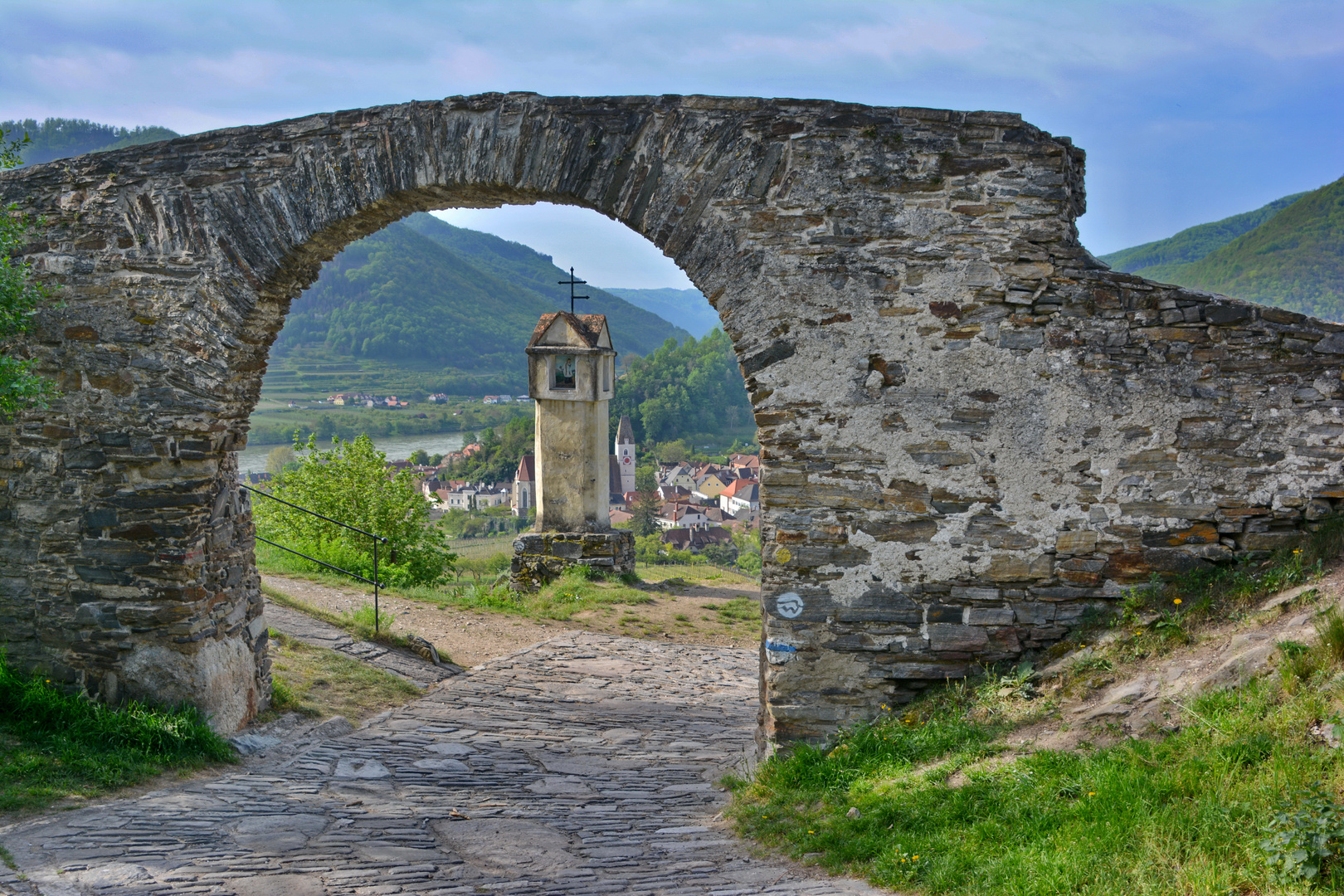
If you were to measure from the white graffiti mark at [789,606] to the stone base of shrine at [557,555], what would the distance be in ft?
28.1

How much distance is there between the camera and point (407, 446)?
7162 cm

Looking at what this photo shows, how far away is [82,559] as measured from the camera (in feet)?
17.4

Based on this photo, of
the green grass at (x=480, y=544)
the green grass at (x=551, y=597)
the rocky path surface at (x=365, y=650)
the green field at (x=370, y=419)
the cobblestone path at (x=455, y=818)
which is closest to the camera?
the cobblestone path at (x=455, y=818)

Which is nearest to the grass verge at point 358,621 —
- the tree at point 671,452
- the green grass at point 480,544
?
the green grass at point 480,544

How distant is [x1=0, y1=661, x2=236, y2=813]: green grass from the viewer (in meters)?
4.59

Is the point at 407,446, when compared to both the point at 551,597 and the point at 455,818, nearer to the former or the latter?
the point at 551,597

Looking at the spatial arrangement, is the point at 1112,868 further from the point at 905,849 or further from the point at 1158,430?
the point at 1158,430

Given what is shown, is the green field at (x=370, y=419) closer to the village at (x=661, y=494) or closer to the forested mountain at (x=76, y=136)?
the village at (x=661, y=494)

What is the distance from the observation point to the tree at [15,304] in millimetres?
4863

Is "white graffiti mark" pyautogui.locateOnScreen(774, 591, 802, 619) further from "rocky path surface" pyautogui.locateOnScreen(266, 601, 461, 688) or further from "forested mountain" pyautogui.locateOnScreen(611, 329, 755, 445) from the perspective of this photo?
"forested mountain" pyautogui.locateOnScreen(611, 329, 755, 445)

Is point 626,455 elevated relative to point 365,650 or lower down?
elevated

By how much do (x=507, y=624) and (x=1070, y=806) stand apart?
8.13 meters

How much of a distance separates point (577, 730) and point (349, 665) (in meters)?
2.37

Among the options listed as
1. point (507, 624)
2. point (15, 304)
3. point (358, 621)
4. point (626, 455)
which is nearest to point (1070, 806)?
point (15, 304)
